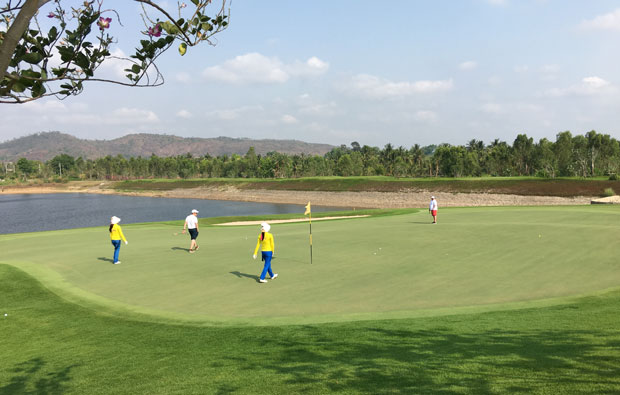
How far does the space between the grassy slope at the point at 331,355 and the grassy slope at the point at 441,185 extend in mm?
76311

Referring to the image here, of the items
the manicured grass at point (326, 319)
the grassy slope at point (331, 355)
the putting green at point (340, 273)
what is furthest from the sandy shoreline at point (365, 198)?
the grassy slope at point (331, 355)

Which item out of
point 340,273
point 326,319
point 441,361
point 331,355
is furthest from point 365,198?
point 441,361

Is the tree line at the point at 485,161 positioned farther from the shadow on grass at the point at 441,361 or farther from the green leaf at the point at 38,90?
the green leaf at the point at 38,90

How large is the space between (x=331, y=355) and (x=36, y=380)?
5745mm

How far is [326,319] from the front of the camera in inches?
449

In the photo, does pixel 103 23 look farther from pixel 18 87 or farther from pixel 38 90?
pixel 18 87

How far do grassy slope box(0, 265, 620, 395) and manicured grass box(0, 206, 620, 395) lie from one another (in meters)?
0.04

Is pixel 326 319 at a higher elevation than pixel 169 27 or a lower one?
lower

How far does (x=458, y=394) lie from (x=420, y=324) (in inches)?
170

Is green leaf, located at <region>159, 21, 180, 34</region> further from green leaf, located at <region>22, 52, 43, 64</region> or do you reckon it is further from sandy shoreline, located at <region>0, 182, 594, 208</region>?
sandy shoreline, located at <region>0, 182, 594, 208</region>

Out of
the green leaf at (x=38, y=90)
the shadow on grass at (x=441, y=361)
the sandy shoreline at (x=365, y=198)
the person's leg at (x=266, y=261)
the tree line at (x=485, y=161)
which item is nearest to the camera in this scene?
the green leaf at (x=38, y=90)

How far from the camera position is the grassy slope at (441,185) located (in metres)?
77.5

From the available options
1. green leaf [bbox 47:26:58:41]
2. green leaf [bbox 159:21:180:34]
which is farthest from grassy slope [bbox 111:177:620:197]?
green leaf [bbox 47:26:58:41]

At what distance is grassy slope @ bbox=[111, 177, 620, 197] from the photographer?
77.5 meters
